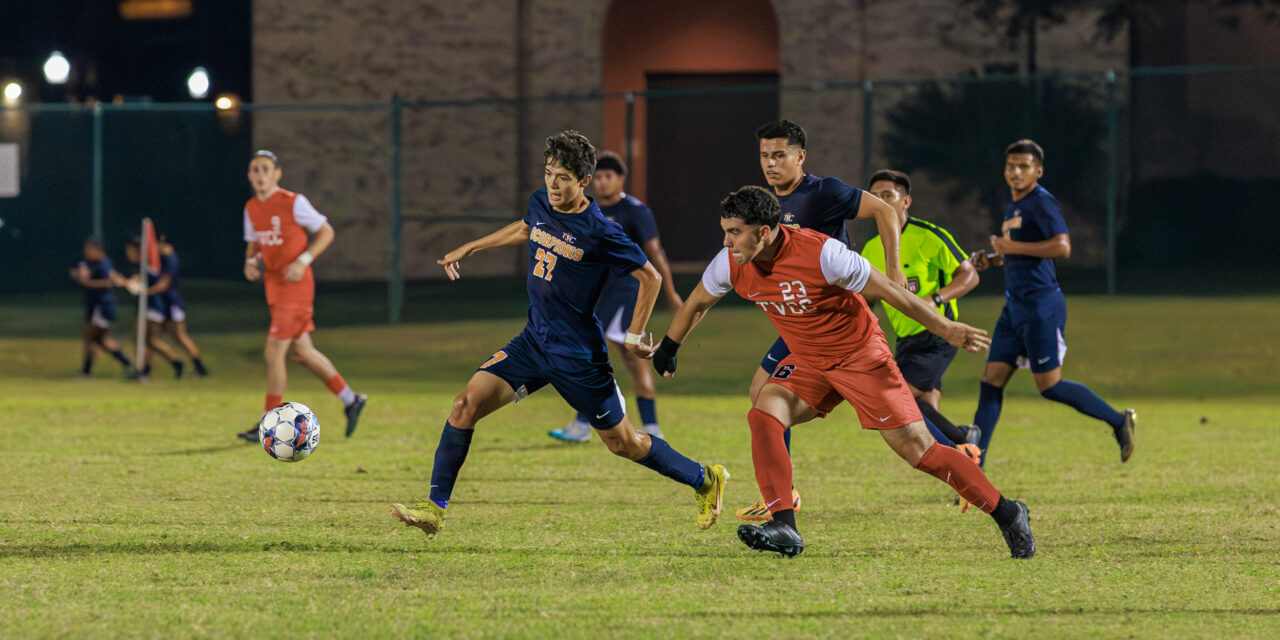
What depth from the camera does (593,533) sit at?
6.96 metres

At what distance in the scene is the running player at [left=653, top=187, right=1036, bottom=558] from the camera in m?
6.07

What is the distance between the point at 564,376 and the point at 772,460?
1079mm

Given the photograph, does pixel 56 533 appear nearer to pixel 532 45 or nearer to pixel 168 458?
pixel 168 458

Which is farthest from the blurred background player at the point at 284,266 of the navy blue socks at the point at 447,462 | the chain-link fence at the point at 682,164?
Answer: the chain-link fence at the point at 682,164

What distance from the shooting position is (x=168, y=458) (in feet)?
31.2

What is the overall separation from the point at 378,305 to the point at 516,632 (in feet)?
52.4

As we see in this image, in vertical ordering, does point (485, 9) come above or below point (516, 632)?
above

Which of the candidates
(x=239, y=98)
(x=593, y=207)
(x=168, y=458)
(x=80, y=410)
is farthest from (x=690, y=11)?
(x=593, y=207)

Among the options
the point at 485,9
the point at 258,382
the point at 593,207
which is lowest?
the point at 258,382

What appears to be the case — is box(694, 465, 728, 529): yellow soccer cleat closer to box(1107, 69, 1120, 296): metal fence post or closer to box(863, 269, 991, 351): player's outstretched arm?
box(863, 269, 991, 351): player's outstretched arm

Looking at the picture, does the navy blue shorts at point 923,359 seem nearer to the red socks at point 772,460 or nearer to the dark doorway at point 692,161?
the red socks at point 772,460

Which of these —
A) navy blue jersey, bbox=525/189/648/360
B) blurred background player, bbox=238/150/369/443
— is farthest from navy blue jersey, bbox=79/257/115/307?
navy blue jersey, bbox=525/189/648/360

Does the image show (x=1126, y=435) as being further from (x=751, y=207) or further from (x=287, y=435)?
(x=287, y=435)

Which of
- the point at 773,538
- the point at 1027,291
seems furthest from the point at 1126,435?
the point at 773,538
